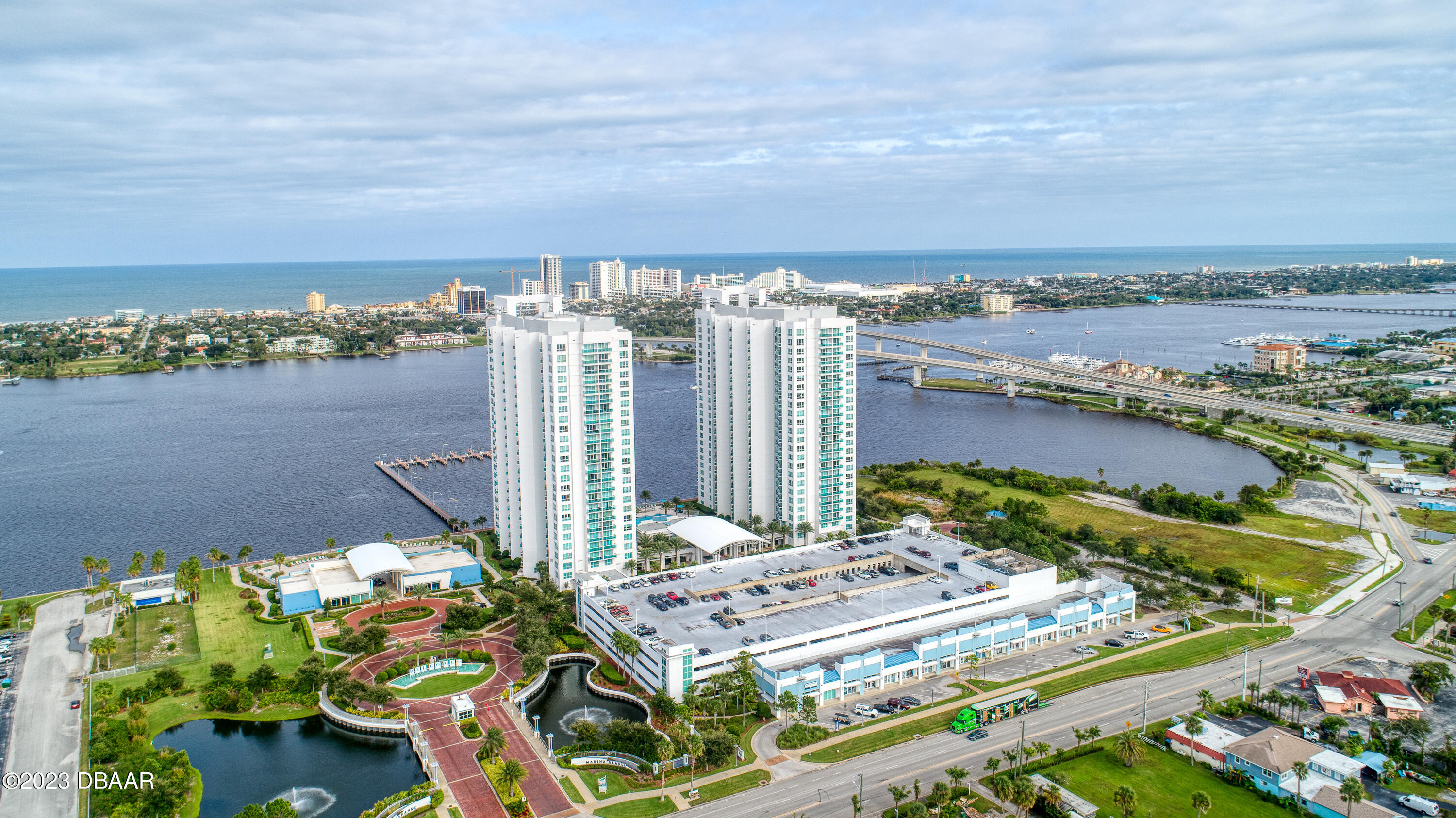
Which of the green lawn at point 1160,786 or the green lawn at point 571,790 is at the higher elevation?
the green lawn at point 571,790

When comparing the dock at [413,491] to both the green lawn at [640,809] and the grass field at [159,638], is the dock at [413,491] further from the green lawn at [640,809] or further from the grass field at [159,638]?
the green lawn at [640,809]

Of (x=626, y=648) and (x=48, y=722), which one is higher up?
(x=626, y=648)

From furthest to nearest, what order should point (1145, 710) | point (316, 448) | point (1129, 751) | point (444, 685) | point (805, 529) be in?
point (316, 448), point (805, 529), point (444, 685), point (1145, 710), point (1129, 751)

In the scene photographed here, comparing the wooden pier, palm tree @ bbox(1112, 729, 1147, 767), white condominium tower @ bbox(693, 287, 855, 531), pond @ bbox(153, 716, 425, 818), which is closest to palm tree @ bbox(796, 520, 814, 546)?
white condominium tower @ bbox(693, 287, 855, 531)

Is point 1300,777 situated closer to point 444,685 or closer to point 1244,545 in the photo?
point 1244,545

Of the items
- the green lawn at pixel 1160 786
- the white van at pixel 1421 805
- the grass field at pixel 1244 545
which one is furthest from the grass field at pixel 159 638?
the grass field at pixel 1244 545

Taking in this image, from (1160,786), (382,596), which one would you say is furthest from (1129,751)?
(382,596)
